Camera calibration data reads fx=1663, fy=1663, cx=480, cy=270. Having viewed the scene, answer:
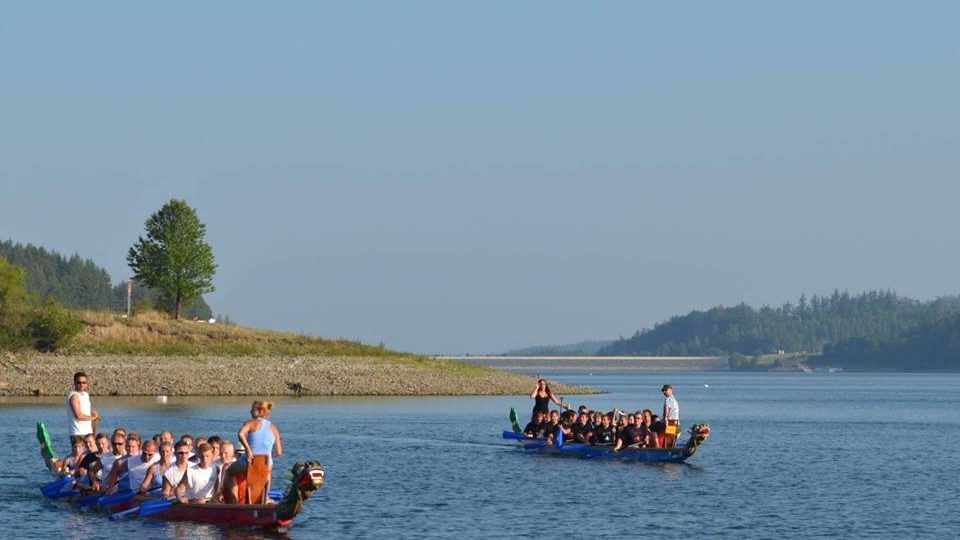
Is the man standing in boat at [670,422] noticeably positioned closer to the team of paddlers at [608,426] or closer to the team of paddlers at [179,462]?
the team of paddlers at [608,426]

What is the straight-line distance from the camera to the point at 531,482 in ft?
133

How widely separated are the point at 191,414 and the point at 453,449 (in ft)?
58.7

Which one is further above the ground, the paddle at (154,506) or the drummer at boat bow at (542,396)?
the drummer at boat bow at (542,396)

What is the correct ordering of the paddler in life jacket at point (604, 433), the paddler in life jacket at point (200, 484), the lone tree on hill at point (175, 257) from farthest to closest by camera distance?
the lone tree on hill at point (175, 257) → the paddler in life jacket at point (604, 433) → the paddler in life jacket at point (200, 484)

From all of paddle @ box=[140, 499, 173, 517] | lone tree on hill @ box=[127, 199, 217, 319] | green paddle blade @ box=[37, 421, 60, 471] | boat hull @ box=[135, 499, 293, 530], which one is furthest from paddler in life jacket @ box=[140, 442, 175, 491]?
lone tree on hill @ box=[127, 199, 217, 319]

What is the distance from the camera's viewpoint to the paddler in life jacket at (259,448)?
2853 cm

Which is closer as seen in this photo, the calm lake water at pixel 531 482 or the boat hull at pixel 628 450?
the calm lake water at pixel 531 482

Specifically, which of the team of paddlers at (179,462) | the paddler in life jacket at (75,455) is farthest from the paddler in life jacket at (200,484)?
the paddler in life jacket at (75,455)

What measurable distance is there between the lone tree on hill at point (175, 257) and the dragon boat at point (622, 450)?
60522mm

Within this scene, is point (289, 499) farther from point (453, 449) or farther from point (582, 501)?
point (453, 449)

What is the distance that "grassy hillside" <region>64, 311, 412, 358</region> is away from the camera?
87.8 meters

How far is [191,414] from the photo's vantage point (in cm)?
6600

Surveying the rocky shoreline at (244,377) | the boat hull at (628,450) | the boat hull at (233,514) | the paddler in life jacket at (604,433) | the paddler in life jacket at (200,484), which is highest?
the rocky shoreline at (244,377)

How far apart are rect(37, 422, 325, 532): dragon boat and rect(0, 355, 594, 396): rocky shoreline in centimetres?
4817
